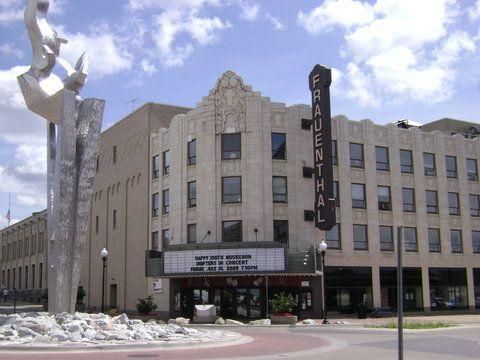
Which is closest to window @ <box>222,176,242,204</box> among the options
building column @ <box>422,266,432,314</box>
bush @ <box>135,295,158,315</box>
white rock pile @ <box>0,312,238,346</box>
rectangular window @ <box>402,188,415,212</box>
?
bush @ <box>135,295,158,315</box>

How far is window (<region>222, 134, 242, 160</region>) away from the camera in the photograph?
4354cm

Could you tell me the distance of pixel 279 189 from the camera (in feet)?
142

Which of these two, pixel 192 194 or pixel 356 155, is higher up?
pixel 356 155

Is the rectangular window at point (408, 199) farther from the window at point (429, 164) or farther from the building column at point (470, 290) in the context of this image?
Result: the building column at point (470, 290)

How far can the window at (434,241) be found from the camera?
1944 inches

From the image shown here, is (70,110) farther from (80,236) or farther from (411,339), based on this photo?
(411,339)

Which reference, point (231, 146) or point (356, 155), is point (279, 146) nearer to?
point (231, 146)

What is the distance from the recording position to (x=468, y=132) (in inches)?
2279

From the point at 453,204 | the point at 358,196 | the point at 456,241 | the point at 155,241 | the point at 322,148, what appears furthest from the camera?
Answer: the point at 453,204

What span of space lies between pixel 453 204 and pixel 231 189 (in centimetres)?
1989

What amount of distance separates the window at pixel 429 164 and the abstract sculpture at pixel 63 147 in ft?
103

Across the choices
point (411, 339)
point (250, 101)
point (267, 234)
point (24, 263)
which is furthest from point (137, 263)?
point (24, 263)

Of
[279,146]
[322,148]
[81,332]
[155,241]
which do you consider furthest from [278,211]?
[81,332]

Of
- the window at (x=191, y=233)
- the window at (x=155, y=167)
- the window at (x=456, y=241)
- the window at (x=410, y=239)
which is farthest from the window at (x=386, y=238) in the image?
the window at (x=155, y=167)
